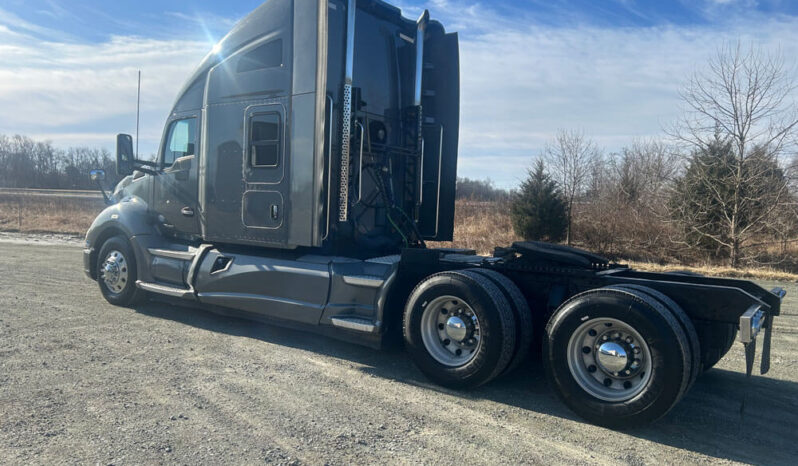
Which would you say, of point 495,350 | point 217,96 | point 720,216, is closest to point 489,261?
point 495,350

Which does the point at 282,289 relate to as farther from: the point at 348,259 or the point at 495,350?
the point at 495,350

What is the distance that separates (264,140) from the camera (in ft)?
21.1

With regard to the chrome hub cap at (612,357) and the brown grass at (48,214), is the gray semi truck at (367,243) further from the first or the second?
the brown grass at (48,214)

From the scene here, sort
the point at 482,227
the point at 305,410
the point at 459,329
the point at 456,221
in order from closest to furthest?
1. the point at 305,410
2. the point at 459,329
3. the point at 482,227
4. the point at 456,221

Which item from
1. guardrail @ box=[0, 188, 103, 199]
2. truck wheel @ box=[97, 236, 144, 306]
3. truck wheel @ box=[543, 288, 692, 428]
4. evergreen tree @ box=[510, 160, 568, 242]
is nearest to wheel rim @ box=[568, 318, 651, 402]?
truck wheel @ box=[543, 288, 692, 428]

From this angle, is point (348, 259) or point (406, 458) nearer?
point (406, 458)

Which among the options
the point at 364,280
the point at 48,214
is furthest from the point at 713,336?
the point at 48,214

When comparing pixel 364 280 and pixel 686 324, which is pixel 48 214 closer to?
pixel 364 280

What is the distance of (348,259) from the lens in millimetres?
6043

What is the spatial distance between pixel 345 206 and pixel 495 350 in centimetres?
239

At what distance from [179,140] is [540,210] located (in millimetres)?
→ 16552

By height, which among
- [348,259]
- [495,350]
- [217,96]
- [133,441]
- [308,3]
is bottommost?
[133,441]

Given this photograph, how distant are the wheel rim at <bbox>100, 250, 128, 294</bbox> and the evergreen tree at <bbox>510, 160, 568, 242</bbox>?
16.6 metres

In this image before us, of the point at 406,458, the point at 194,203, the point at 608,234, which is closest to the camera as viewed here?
the point at 406,458
